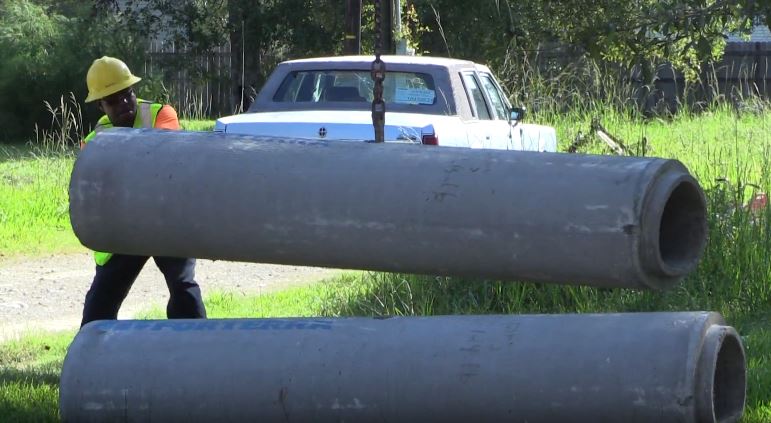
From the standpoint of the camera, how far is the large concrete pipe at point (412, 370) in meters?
3.45

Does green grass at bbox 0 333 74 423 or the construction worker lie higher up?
the construction worker

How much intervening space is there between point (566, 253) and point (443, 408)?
582mm

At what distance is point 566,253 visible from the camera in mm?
3391

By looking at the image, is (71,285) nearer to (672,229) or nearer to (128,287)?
(128,287)

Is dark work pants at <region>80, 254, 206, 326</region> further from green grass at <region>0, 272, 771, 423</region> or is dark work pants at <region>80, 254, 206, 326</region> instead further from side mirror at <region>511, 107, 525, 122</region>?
side mirror at <region>511, 107, 525, 122</region>

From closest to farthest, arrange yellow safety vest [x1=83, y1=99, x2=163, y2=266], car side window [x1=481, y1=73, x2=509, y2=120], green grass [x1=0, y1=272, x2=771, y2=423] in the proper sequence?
green grass [x1=0, y1=272, x2=771, y2=423] < yellow safety vest [x1=83, y1=99, x2=163, y2=266] < car side window [x1=481, y1=73, x2=509, y2=120]

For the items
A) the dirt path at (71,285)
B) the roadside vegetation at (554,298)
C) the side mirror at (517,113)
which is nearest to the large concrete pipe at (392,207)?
the roadside vegetation at (554,298)

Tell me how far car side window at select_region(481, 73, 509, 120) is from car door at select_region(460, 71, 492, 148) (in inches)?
8.2

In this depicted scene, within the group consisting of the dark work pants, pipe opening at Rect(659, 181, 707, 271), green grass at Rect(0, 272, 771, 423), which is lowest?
green grass at Rect(0, 272, 771, 423)

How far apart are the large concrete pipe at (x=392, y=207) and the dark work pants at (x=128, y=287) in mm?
1884

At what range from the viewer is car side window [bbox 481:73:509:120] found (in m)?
11.1

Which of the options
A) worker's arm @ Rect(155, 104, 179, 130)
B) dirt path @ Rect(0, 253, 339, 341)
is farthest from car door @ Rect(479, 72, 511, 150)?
worker's arm @ Rect(155, 104, 179, 130)

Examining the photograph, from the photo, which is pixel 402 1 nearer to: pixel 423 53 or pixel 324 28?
pixel 423 53

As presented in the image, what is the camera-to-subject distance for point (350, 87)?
10406 mm
